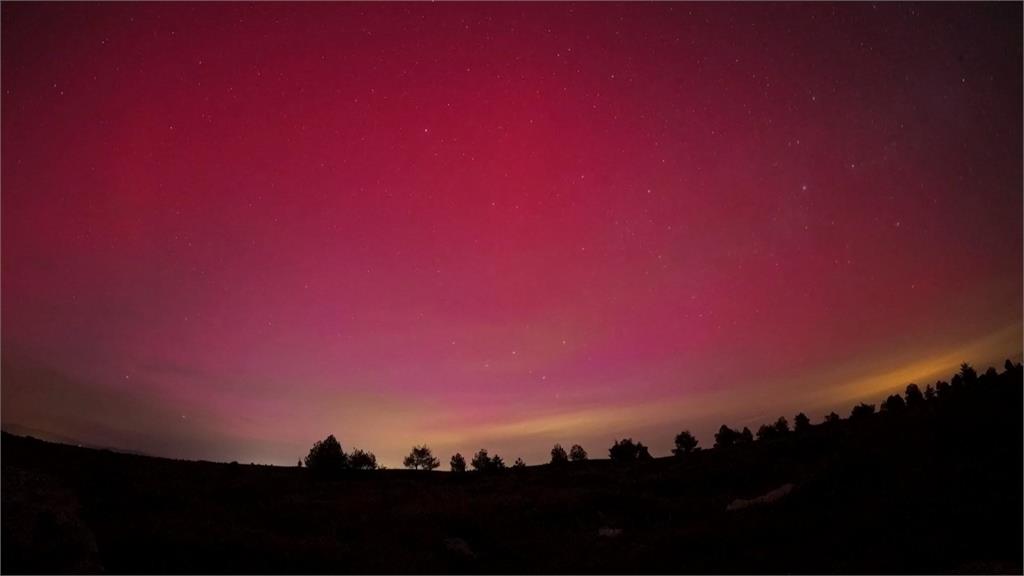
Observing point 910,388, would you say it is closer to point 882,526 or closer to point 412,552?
point 882,526

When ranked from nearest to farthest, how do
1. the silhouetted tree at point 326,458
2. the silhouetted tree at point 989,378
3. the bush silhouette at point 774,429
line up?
1. the silhouetted tree at point 989,378
2. the silhouetted tree at point 326,458
3. the bush silhouette at point 774,429

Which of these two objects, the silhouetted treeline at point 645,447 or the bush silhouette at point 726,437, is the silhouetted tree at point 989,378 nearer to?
the silhouetted treeline at point 645,447

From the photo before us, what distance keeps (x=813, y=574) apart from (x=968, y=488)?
5551 millimetres

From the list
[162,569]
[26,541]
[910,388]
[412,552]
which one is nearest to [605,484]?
[412,552]

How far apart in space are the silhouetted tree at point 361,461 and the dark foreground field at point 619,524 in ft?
83.1

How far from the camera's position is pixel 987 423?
1549 centimetres

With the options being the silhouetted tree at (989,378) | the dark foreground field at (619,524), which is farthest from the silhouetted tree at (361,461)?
the silhouetted tree at (989,378)

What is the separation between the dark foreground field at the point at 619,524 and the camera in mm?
11000

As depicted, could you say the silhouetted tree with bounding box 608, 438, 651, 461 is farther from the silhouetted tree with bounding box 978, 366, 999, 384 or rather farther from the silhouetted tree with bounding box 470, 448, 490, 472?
the silhouetted tree with bounding box 978, 366, 999, 384

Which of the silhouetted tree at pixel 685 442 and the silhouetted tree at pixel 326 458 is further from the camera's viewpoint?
the silhouetted tree at pixel 685 442

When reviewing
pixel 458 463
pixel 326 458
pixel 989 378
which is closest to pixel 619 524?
pixel 989 378

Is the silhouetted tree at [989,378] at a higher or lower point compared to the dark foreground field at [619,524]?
higher

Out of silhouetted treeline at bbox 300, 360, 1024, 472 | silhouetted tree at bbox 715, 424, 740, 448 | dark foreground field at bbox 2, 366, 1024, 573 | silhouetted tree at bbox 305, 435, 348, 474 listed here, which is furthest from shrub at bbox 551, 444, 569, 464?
dark foreground field at bbox 2, 366, 1024, 573

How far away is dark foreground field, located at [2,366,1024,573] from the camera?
36.1 feet
